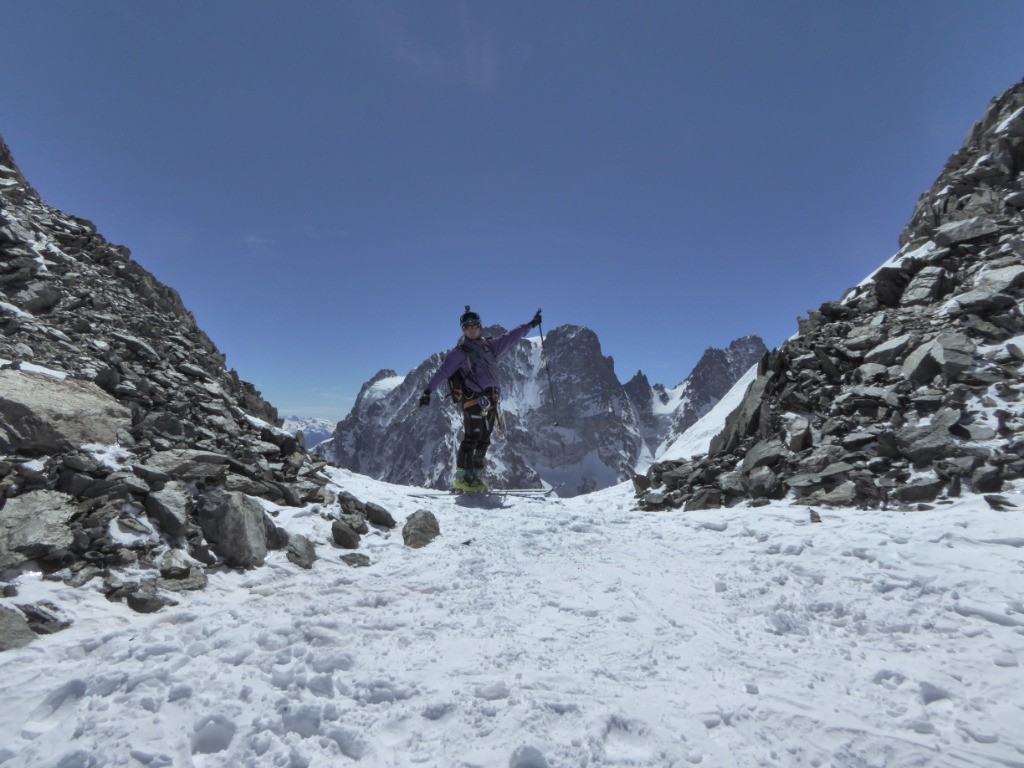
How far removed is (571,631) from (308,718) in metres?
2.65

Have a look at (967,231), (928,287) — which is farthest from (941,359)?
(967,231)

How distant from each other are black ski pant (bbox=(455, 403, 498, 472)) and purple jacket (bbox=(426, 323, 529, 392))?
0.67m

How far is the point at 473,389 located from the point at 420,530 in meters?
5.41

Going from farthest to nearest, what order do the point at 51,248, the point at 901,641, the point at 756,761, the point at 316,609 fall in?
the point at 51,248 < the point at 316,609 < the point at 901,641 < the point at 756,761

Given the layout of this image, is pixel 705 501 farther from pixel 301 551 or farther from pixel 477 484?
pixel 301 551

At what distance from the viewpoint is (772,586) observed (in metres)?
6.06

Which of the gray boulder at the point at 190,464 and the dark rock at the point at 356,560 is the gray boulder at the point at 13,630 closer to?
the gray boulder at the point at 190,464

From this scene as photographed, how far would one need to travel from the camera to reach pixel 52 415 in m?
6.57

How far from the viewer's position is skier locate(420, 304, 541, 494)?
43.6 ft

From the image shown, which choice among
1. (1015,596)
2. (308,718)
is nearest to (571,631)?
(308,718)

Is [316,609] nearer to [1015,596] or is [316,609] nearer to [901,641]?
[901,641]

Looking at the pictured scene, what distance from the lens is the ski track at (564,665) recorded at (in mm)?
3449

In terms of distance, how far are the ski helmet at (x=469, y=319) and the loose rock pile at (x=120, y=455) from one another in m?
5.26

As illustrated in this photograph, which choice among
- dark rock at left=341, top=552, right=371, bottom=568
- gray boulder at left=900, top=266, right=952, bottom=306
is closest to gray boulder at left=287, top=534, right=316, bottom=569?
dark rock at left=341, top=552, right=371, bottom=568
